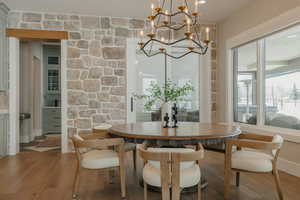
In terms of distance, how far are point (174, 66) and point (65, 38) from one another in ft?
7.84

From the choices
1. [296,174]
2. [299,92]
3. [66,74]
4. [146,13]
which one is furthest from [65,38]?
[296,174]

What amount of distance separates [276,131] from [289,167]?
545 millimetres

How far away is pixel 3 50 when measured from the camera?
13.9 ft

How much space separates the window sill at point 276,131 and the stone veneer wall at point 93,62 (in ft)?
8.14

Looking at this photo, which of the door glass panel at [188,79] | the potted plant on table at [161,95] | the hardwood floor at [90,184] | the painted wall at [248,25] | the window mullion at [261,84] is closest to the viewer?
the hardwood floor at [90,184]

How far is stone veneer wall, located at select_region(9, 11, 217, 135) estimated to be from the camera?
4.60 m

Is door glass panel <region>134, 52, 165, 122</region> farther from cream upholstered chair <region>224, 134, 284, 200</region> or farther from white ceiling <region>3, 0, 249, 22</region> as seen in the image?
cream upholstered chair <region>224, 134, 284, 200</region>

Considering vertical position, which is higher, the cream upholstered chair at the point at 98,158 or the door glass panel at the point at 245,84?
the door glass panel at the point at 245,84

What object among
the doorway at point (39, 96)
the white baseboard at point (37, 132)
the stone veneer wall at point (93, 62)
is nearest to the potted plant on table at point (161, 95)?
the stone veneer wall at point (93, 62)

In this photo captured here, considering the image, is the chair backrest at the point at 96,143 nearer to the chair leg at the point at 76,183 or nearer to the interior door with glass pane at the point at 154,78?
the chair leg at the point at 76,183

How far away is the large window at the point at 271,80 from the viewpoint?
3330 millimetres

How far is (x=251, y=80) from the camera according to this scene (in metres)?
4.21

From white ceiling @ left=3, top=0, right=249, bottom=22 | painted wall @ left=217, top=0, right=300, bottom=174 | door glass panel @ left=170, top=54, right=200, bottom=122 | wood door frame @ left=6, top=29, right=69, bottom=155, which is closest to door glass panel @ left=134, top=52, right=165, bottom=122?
door glass panel @ left=170, top=54, right=200, bottom=122

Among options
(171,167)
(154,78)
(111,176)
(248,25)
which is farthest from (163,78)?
(171,167)
